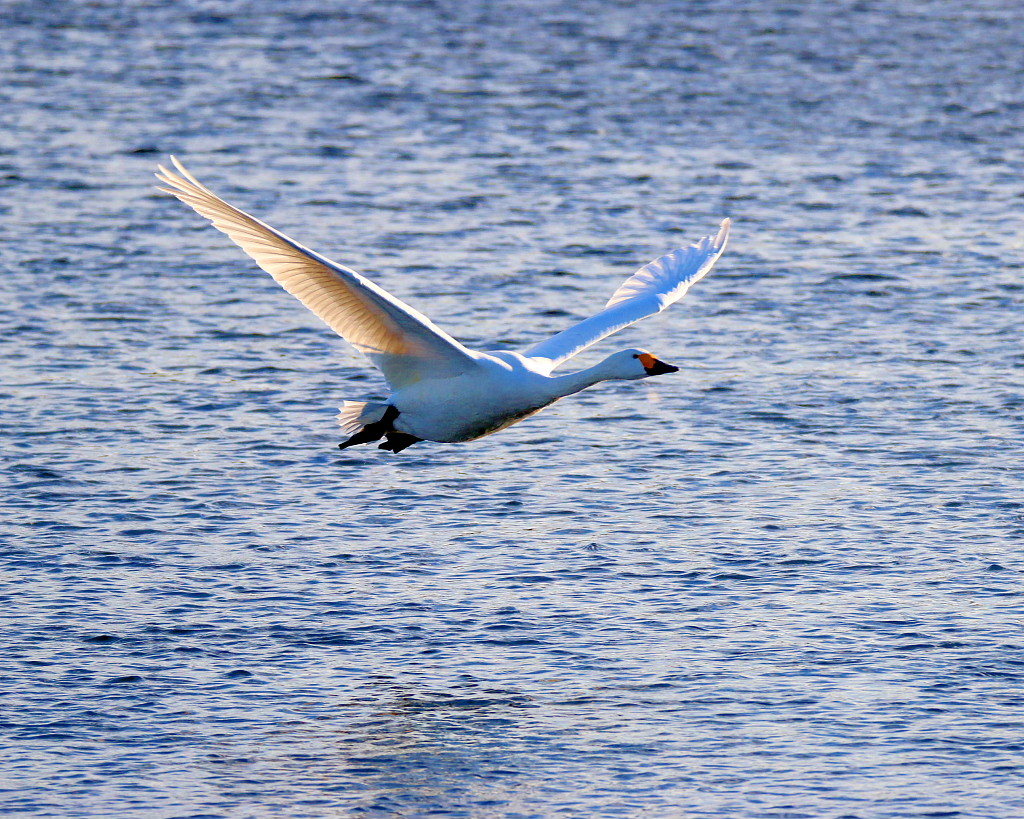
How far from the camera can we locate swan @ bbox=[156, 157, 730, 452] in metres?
10.9

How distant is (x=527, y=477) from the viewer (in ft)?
47.8

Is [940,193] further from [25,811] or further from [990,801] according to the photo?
[25,811]

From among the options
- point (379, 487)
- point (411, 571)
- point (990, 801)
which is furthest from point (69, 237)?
point (990, 801)

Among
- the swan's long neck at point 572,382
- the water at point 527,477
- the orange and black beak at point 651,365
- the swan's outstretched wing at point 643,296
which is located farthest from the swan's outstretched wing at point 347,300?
the water at point 527,477

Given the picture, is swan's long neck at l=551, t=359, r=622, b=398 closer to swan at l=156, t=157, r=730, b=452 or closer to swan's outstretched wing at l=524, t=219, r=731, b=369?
swan at l=156, t=157, r=730, b=452

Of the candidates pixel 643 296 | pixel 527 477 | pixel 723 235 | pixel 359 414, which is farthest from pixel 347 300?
pixel 527 477

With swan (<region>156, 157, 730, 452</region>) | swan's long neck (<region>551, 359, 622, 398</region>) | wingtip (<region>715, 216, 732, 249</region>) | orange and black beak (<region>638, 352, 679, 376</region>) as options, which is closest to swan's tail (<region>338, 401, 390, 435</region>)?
swan (<region>156, 157, 730, 452</region>)

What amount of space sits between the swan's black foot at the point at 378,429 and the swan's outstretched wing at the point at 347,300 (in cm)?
23

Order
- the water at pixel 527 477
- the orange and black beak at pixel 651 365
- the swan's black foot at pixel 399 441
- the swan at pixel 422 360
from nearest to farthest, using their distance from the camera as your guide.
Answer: the water at pixel 527 477 < the swan at pixel 422 360 < the orange and black beak at pixel 651 365 < the swan's black foot at pixel 399 441

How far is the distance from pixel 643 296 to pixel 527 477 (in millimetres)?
2235

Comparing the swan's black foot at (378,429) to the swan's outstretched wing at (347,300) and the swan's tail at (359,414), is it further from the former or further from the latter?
the swan's outstretched wing at (347,300)

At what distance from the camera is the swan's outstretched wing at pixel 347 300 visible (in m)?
10.5

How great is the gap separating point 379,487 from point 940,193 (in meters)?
11.1

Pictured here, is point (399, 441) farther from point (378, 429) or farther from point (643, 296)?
point (643, 296)
